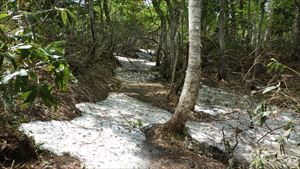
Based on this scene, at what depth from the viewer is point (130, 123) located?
6.52 m

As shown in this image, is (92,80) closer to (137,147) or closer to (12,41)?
(137,147)

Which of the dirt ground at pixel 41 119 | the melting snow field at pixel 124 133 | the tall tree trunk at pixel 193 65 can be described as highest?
the tall tree trunk at pixel 193 65

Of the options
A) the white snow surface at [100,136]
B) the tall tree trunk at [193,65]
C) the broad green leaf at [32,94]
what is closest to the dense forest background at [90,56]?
the broad green leaf at [32,94]

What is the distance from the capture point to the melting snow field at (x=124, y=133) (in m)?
4.89

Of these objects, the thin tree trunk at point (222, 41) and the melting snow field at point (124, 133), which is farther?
the thin tree trunk at point (222, 41)

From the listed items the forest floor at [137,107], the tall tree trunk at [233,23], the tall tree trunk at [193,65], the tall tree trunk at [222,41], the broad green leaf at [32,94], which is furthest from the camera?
the tall tree trunk at [233,23]

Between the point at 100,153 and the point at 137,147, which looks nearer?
the point at 100,153

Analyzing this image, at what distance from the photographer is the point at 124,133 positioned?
19.8 ft

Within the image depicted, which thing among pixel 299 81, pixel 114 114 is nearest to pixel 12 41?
pixel 114 114

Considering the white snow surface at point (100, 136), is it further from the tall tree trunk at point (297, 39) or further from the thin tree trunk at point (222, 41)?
the tall tree trunk at point (297, 39)

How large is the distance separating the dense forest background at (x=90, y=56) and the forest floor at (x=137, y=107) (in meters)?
0.06

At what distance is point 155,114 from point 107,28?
5.43 metres

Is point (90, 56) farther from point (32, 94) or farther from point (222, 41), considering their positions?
point (32, 94)

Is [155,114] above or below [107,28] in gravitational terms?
below
